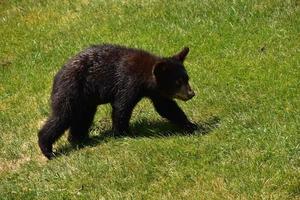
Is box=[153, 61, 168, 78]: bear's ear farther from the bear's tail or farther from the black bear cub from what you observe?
the bear's tail

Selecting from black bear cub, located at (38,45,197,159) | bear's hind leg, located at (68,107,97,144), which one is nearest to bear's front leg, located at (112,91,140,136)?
black bear cub, located at (38,45,197,159)

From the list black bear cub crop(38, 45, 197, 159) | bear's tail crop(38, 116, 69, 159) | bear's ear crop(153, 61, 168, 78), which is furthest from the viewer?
bear's tail crop(38, 116, 69, 159)

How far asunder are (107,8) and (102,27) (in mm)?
1150

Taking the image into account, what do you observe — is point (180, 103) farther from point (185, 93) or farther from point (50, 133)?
point (50, 133)

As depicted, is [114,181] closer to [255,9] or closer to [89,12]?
[255,9]

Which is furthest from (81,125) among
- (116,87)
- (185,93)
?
(185,93)

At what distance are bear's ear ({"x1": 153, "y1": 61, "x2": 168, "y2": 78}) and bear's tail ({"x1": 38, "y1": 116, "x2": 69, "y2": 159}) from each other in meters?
1.36

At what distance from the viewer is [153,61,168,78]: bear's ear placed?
346 inches

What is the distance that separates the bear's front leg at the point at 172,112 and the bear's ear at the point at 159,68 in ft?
1.31

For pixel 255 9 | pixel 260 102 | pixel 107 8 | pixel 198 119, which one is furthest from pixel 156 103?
pixel 107 8

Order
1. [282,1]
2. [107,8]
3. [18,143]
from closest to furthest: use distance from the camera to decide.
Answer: [18,143] → [282,1] → [107,8]

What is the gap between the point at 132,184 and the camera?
7570mm

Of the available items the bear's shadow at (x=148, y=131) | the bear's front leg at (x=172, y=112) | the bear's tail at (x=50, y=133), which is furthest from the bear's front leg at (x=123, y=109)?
the bear's tail at (x=50, y=133)

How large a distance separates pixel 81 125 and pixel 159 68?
1375mm
